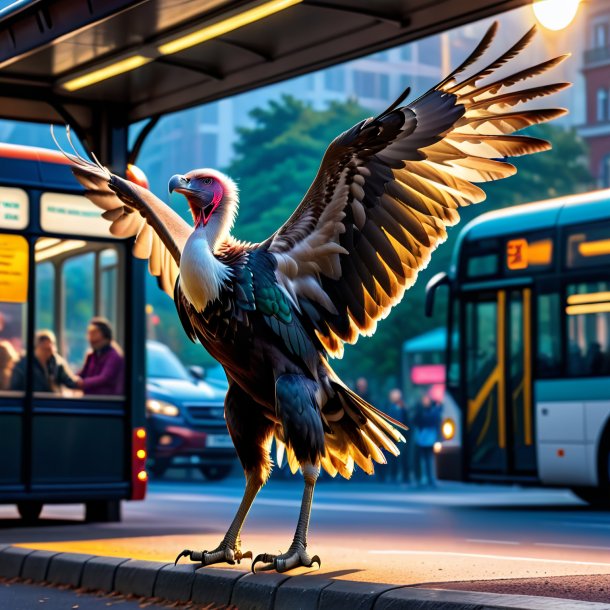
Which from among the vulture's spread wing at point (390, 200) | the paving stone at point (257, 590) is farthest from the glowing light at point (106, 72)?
the paving stone at point (257, 590)

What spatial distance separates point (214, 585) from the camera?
24.7 ft

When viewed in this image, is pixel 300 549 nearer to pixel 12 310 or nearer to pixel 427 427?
pixel 12 310

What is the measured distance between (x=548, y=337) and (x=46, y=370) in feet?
24.0

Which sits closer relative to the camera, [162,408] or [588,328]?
[588,328]

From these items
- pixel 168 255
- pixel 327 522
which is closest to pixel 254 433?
pixel 168 255

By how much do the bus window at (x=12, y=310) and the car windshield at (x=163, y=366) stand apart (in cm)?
1367

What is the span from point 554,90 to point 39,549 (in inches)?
183

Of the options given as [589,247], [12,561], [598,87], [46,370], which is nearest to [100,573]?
[12,561]

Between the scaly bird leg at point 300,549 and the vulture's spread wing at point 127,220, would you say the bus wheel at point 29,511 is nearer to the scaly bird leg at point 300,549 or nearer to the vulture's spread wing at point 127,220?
the vulture's spread wing at point 127,220

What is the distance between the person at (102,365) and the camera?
537 inches

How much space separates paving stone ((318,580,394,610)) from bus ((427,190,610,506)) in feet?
36.5

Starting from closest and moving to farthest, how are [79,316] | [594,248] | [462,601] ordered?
[462,601] → [79,316] → [594,248]

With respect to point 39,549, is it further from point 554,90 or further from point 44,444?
point 554,90

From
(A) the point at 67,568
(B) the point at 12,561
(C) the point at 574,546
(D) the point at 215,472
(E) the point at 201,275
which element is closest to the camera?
(E) the point at 201,275
